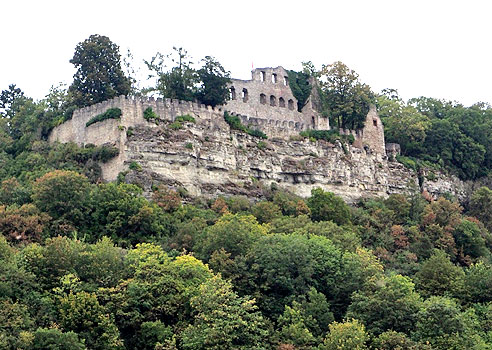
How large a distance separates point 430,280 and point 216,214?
12.1 m

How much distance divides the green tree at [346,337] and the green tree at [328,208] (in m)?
14.6

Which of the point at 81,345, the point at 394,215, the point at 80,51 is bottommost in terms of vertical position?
the point at 81,345

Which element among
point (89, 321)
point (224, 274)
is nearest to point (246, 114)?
point (224, 274)

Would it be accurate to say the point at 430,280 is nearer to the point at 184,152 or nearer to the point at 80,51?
the point at 184,152

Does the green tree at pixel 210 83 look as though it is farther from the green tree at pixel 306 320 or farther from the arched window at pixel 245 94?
the green tree at pixel 306 320

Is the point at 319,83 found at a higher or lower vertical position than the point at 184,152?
higher

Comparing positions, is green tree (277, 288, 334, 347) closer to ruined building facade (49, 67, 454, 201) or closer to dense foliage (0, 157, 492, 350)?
dense foliage (0, 157, 492, 350)

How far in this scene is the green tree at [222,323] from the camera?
149 feet

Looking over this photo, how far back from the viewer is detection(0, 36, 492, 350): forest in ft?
153

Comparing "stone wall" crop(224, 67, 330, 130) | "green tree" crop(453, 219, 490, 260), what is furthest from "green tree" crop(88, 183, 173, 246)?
"green tree" crop(453, 219, 490, 260)

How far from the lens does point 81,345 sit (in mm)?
43531

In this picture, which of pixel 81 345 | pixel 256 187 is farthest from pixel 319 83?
pixel 81 345

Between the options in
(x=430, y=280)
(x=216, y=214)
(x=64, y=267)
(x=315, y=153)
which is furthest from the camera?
(x=315, y=153)

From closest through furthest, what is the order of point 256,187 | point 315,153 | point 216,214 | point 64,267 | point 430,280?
point 64,267, point 430,280, point 216,214, point 256,187, point 315,153
